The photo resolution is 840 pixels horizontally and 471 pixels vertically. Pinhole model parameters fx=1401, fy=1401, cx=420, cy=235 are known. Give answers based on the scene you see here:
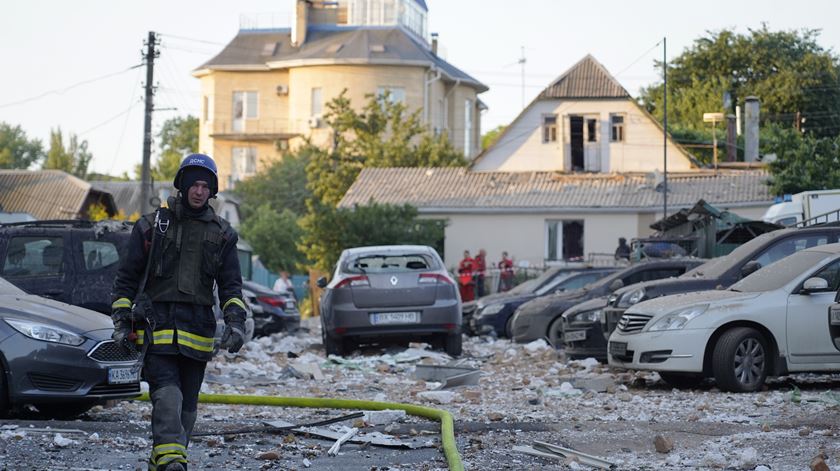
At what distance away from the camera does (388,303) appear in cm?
1861

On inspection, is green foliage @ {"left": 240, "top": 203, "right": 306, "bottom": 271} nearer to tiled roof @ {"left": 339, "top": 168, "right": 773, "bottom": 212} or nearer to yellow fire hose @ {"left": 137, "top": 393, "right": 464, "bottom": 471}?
tiled roof @ {"left": 339, "top": 168, "right": 773, "bottom": 212}

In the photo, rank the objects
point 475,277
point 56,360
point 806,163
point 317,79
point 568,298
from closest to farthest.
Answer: point 56,360
point 568,298
point 806,163
point 475,277
point 317,79

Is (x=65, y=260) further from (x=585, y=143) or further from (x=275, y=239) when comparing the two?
(x=275, y=239)

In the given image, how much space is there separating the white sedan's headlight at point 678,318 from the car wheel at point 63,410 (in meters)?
5.71

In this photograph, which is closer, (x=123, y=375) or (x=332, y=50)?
(x=123, y=375)

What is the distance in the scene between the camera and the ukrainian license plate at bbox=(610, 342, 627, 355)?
47.8ft

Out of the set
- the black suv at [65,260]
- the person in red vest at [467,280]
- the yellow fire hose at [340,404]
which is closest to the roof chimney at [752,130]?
the person in red vest at [467,280]

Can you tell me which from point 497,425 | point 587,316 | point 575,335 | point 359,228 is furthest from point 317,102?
point 497,425

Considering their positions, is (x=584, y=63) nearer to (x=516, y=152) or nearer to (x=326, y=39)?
(x=516, y=152)

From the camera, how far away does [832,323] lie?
11.1 m

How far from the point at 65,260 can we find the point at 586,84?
129 feet

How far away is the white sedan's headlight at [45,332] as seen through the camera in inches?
423

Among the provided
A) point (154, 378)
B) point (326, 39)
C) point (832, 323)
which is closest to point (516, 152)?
point (326, 39)

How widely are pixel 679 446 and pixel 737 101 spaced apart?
201ft
